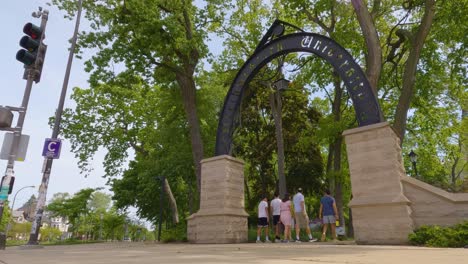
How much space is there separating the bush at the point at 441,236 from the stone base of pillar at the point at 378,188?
0.89 ft

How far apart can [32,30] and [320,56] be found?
8.75 m

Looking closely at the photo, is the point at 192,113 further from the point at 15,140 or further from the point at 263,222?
the point at 15,140

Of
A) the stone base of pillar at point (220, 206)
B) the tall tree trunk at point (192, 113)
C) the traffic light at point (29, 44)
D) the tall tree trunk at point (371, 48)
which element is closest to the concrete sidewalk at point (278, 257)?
the traffic light at point (29, 44)

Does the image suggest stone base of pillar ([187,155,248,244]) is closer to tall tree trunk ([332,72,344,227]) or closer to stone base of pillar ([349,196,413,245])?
stone base of pillar ([349,196,413,245])

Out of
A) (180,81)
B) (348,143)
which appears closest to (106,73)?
(180,81)

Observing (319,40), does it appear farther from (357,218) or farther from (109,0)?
(109,0)

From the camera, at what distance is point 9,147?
26.7ft

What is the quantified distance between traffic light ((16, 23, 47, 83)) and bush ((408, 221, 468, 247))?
32.7 feet

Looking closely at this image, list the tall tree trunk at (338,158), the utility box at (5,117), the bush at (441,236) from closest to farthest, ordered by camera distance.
→ the bush at (441,236) < the utility box at (5,117) < the tall tree trunk at (338,158)

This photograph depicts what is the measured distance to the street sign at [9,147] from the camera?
26.6 ft

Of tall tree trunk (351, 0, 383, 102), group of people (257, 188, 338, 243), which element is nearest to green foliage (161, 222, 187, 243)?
group of people (257, 188, 338, 243)

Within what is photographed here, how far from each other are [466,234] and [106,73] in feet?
50.7

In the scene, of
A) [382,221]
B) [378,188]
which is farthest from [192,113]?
[382,221]

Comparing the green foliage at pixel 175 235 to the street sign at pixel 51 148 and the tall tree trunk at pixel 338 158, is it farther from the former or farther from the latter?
the tall tree trunk at pixel 338 158
